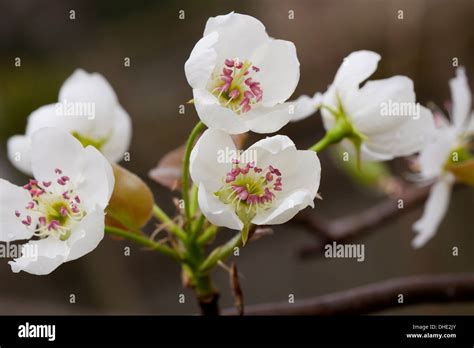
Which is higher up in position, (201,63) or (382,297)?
(201,63)

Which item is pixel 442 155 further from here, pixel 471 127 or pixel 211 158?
pixel 211 158

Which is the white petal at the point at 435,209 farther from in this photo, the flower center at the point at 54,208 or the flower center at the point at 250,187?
the flower center at the point at 54,208

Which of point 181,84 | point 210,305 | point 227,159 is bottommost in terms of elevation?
point 210,305

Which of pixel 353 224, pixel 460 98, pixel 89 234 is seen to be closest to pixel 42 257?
pixel 89 234

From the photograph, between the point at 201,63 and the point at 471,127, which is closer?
the point at 201,63

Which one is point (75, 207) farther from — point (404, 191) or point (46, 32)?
point (46, 32)

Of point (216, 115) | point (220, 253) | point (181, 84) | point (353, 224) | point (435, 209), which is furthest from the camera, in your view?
point (181, 84)

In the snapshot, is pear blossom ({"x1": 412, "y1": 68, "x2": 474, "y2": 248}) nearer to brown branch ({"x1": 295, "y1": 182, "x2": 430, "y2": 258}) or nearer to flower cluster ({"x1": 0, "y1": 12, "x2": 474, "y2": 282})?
flower cluster ({"x1": 0, "y1": 12, "x2": 474, "y2": 282})

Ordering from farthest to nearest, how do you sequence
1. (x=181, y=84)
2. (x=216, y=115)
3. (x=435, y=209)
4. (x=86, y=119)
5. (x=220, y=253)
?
(x=181, y=84) → (x=435, y=209) → (x=86, y=119) → (x=220, y=253) → (x=216, y=115)
